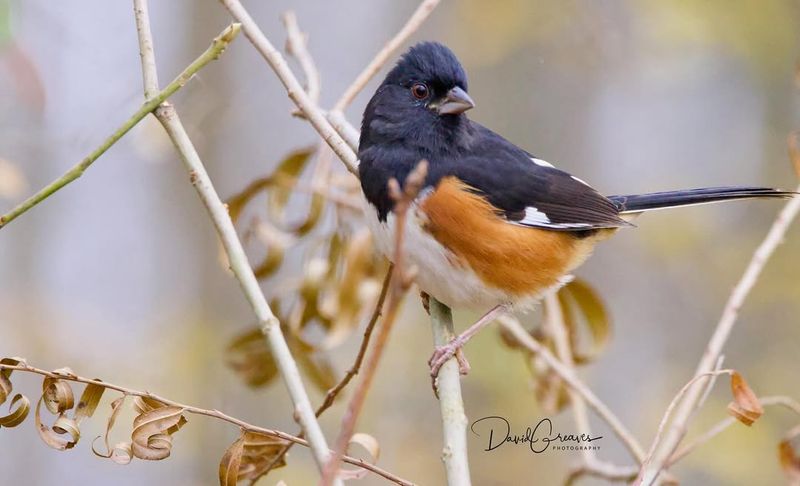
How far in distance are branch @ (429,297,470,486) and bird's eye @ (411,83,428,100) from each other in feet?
2.29

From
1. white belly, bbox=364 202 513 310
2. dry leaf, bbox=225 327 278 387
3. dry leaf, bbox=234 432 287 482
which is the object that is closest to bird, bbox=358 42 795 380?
white belly, bbox=364 202 513 310

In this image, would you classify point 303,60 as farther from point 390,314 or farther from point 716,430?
point 390,314

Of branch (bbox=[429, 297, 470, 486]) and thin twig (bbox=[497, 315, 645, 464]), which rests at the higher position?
branch (bbox=[429, 297, 470, 486])

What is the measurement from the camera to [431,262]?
8.82 feet

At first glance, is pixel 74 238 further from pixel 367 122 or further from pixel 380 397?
pixel 367 122

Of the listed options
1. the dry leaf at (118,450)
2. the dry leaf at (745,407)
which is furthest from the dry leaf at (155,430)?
the dry leaf at (745,407)

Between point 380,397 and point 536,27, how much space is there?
2813 millimetres

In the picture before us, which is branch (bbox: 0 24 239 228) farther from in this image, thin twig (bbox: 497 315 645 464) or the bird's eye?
thin twig (bbox: 497 315 645 464)

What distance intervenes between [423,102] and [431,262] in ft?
1.67

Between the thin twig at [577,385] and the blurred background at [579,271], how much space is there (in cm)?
280

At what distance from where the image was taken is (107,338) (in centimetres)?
703

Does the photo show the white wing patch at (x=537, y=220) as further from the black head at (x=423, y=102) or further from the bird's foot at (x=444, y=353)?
the bird's foot at (x=444, y=353)

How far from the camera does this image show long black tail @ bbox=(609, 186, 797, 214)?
9.50 feet

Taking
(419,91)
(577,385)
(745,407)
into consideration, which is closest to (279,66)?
(419,91)
